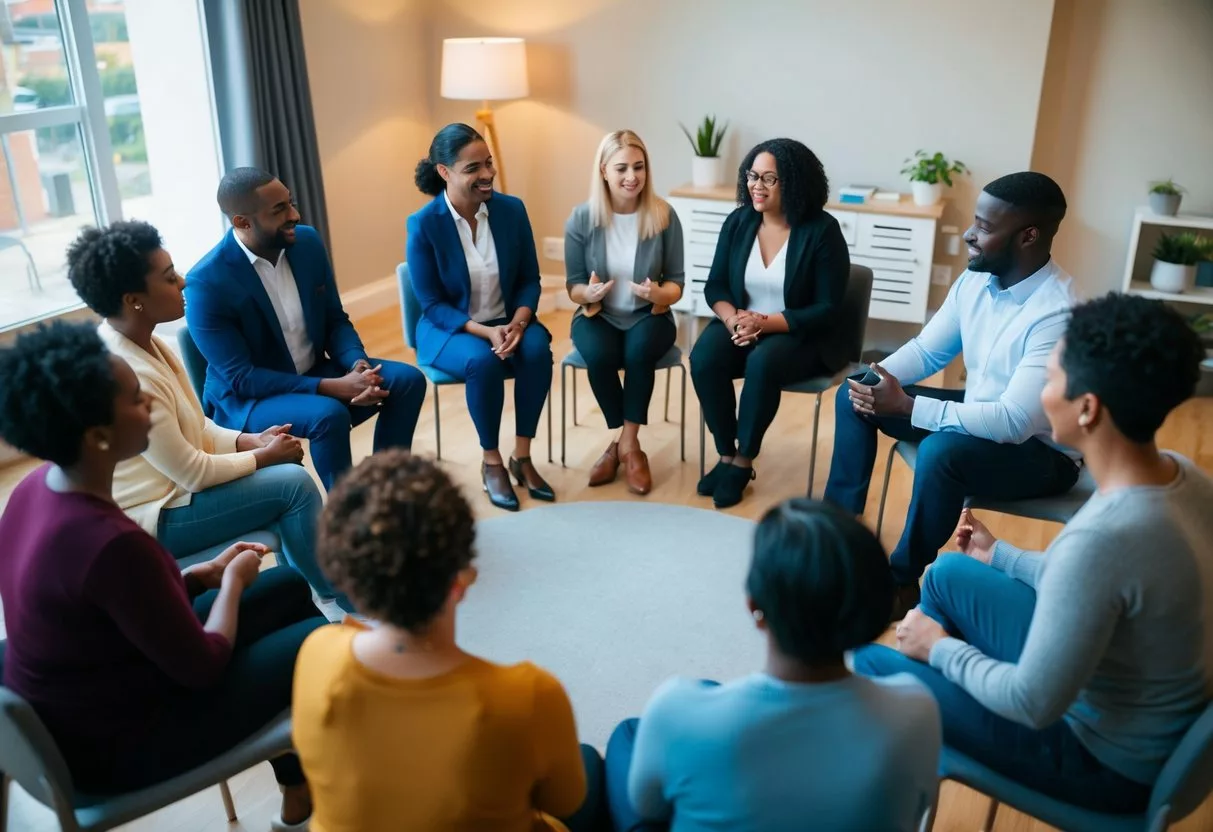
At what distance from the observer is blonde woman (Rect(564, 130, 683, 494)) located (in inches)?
135

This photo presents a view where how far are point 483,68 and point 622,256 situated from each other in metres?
1.83

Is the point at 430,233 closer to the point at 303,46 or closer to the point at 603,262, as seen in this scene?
the point at 603,262

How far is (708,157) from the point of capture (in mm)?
4770

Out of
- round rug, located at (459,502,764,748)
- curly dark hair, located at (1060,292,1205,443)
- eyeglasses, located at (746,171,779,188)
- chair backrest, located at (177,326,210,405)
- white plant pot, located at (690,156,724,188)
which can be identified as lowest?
round rug, located at (459,502,764,748)

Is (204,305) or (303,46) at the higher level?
(303,46)

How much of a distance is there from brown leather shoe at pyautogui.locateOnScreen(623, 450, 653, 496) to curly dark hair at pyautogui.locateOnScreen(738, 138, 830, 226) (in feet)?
3.10

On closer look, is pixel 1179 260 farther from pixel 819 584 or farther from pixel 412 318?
pixel 819 584

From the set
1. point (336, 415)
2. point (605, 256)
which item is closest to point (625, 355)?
point (605, 256)

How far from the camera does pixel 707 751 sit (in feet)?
3.91

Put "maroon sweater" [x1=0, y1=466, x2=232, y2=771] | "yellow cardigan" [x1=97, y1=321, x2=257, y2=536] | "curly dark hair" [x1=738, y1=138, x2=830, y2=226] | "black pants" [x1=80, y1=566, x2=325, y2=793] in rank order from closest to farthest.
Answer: "maroon sweater" [x1=0, y1=466, x2=232, y2=771] < "black pants" [x1=80, y1=566, x2=325, y2=793] < "yellow cardigan" [x1=97, y1=321, x2=257, y2=536] < "curly dark hair" [x1=738, y1=138, x2=830, y2=226]

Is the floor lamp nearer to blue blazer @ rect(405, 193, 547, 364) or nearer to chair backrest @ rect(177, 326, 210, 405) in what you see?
blue blazer @ rect(405, 193, 547, 364)

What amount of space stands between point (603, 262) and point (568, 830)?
236 centimetres

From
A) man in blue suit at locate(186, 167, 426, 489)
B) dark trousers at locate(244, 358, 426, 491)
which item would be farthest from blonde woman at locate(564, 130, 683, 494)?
man in blue suit at locate(186, 167, 426, 489)

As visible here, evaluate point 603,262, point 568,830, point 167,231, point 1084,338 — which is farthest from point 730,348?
point 167,231
